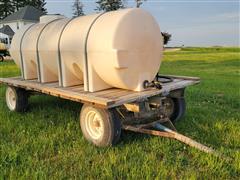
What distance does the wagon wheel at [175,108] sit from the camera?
19.2ft

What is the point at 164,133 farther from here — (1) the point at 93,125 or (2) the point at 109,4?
(2) the point at 109,4

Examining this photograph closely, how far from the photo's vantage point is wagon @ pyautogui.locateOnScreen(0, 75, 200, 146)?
4.39 metres

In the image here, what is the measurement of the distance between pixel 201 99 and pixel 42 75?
15.1ft

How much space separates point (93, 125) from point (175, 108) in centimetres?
189

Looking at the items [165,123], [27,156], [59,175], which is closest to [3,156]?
[27,156]

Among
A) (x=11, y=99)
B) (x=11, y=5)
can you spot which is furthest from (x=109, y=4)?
(x=11, y=99)

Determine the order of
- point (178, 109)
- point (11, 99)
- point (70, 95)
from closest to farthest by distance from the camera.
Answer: point (70, 95)
point (178, 109)
point (11, 99)

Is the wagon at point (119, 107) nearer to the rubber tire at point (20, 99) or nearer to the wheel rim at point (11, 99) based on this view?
the rubber tire at point (20, 99)

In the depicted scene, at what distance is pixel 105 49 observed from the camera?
4.54 meters

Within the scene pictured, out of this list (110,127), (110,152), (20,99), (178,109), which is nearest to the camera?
(110,152)

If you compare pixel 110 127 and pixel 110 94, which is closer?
pixel 110 127

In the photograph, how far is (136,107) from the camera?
4.32m

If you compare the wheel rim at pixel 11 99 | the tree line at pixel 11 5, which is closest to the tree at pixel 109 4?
the tree line at pixel 11 5

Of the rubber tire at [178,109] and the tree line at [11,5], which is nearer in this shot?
the rubber tire at [178,109]
